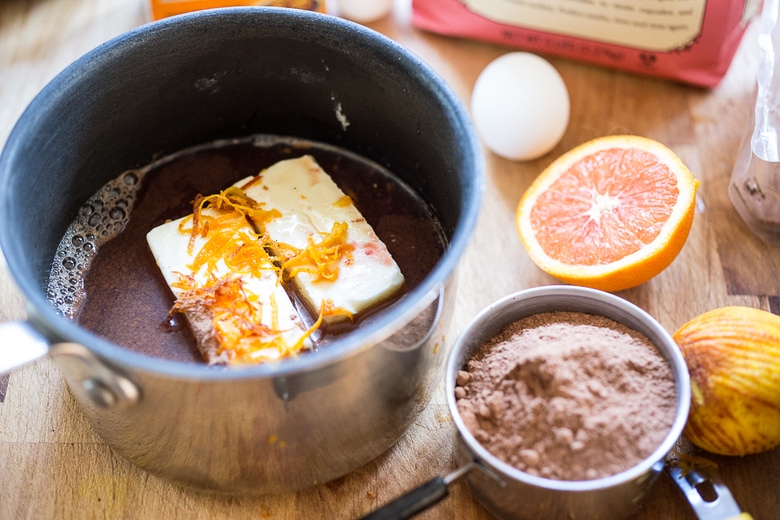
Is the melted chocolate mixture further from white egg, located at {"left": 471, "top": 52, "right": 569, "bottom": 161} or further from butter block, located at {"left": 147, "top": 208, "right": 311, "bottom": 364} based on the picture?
white egg, located at {"left": 471, "top": 52, "right": 569, "bottom": 161}

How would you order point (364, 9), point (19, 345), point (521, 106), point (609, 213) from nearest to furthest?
point (19, 345), point (609, 213), point (521, 106), point (364, 9)

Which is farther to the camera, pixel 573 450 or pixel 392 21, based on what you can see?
pixel 392 21

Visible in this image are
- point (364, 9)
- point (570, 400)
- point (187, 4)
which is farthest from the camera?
point (364, 9)

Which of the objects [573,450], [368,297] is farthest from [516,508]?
[368,297]

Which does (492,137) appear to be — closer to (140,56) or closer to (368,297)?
(368,297)

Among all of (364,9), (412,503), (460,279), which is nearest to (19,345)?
(412,503)

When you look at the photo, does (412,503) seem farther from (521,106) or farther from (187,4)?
(187,4)
